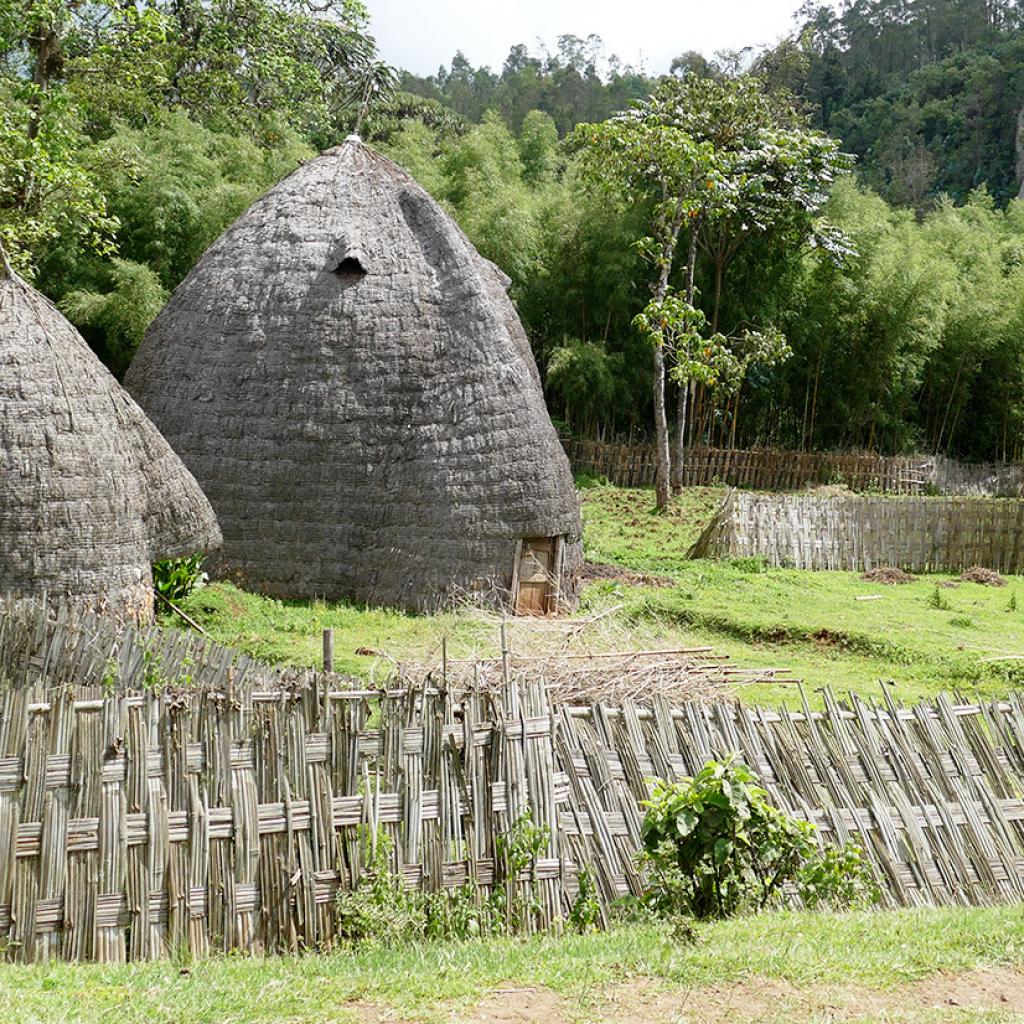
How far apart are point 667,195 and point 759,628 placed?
12134mm

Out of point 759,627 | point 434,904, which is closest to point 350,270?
point 759,627

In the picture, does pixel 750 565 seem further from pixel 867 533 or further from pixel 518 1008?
pixel 518 1008

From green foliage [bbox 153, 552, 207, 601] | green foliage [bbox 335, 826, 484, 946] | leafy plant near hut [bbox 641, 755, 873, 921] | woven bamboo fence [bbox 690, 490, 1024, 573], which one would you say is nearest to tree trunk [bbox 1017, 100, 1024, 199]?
woven bamboo fence [bbox 690, 490, 1024, 573]

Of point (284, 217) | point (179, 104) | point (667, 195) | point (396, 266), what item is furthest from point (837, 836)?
point (179, 104)

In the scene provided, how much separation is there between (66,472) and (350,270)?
186 inches

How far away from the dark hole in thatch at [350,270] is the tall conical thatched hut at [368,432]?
3 centimetres

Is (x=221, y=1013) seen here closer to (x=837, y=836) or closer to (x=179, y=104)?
(x=837, y=836)

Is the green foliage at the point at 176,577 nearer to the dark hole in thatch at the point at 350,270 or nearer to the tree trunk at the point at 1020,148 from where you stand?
the dark hole in thatch at the point at 350,270

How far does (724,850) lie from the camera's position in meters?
4.80

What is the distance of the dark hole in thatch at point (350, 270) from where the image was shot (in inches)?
539

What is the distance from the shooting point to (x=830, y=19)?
209ft

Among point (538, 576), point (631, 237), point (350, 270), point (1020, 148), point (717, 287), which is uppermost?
point (1020, 148)

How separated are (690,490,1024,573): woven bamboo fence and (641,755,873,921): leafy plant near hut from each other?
37.9 ft

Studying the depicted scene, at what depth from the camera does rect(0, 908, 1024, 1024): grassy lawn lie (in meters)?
3.89
